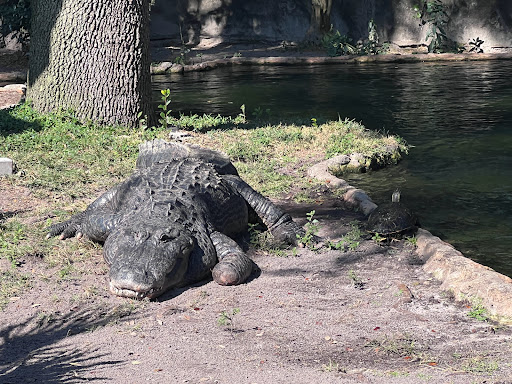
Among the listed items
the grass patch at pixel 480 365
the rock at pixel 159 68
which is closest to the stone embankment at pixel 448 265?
the grass patch at pixel 480 365

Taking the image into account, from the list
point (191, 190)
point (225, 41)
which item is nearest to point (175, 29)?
point (225, 41)

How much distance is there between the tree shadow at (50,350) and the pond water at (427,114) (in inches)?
138

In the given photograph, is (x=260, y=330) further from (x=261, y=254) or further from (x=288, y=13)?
(x=288, y=13)

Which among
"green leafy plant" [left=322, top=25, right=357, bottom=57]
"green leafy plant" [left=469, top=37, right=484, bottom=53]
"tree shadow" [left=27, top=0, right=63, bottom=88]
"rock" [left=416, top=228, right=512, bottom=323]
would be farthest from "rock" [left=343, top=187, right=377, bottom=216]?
"green leafy plant" [left=469, top=37, right=484, bottom=53]

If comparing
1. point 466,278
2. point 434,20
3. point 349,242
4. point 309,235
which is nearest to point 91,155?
point 309,235

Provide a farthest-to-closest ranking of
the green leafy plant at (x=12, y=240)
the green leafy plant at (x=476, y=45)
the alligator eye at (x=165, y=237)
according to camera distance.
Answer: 1. the green leafy plant at (x=476, y=45)
2. the green leafy plant at (x=12, y=240)
3. the alligator eye at (x=165, y=237)

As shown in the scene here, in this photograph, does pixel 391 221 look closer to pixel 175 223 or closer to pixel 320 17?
pixel 175 223

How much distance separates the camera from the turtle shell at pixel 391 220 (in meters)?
6.20

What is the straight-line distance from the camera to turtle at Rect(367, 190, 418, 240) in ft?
20.4

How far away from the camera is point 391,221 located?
623cm

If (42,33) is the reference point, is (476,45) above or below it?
below

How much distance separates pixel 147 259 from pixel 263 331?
0.99 m

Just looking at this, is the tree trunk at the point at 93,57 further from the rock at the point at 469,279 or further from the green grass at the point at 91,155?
the rock at the point at 469,279

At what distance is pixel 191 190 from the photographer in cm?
592
